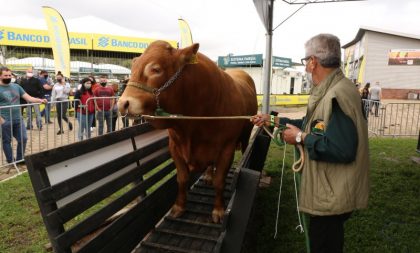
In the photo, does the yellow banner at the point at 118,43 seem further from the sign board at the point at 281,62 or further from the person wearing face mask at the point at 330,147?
the person wearing face mask at the point at 330,147

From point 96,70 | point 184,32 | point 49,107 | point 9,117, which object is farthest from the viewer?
point 96,70

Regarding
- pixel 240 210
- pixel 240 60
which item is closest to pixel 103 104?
pixel 240 210

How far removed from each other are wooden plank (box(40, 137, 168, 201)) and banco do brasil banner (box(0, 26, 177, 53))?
27.5 metres

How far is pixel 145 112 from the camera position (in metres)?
2.25

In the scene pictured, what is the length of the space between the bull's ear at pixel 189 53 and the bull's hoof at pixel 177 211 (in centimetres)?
155

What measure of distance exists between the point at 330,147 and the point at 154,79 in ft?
3.98

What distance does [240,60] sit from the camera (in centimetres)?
2781

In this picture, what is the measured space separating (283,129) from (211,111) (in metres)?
0.88

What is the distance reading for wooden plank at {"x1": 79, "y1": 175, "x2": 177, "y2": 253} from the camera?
224 cm

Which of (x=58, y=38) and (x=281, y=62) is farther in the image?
(x=281, y=62)

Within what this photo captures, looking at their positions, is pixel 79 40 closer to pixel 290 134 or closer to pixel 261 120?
pixel 261 120

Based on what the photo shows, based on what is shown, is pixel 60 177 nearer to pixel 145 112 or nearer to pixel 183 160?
pixel 145 112

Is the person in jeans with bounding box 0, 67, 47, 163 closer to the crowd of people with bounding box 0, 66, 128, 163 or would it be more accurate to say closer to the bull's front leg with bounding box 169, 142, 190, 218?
the crowd of people with bounding box 0, 66, 128, 163

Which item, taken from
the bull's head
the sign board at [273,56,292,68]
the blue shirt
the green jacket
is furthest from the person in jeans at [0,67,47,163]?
the sign board at [273,56,292,68]
